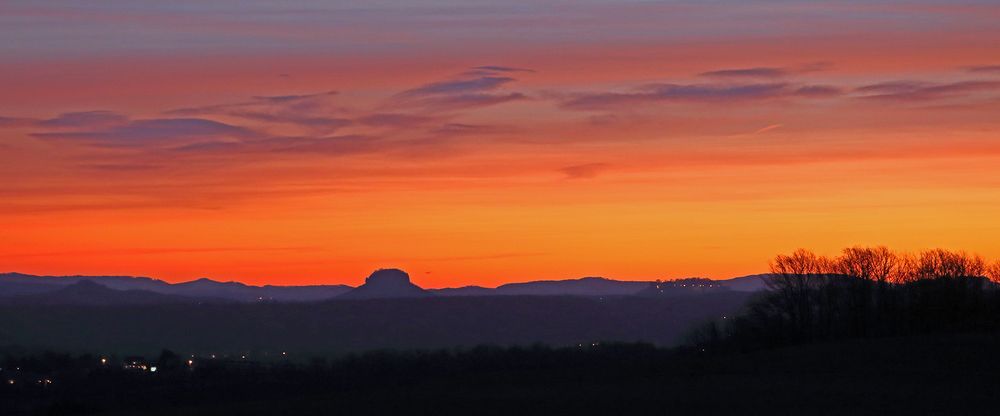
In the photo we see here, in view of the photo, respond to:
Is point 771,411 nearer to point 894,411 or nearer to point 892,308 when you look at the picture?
point 894,411

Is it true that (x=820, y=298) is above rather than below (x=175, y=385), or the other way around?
above

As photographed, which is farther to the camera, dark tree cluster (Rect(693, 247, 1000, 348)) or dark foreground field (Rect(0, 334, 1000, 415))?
dark tree cluster (Rect(693, 247, 1000, 348))

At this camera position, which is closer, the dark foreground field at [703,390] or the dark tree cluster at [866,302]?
the dark foreground field at [703,390]

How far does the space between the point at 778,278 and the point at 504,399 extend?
212 feet

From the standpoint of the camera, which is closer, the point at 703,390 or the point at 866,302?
the point at 703,390

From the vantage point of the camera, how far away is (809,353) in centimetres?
6900

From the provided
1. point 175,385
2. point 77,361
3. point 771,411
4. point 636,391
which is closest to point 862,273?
point 175,385

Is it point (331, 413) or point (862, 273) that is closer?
point (331, 413)

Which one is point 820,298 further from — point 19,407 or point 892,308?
point 19,407

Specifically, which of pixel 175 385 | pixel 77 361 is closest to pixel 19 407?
pixel 175 385

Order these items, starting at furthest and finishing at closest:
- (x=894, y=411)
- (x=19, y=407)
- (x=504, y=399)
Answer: (x=19, y=407)
(x=504, y=399)
(x=894, y=411)

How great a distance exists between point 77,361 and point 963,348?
114282 millimetres

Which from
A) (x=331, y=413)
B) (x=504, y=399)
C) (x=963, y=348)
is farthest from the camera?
Answer: (x=963, y=348)

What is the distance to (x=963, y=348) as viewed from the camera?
6544 centimetres
